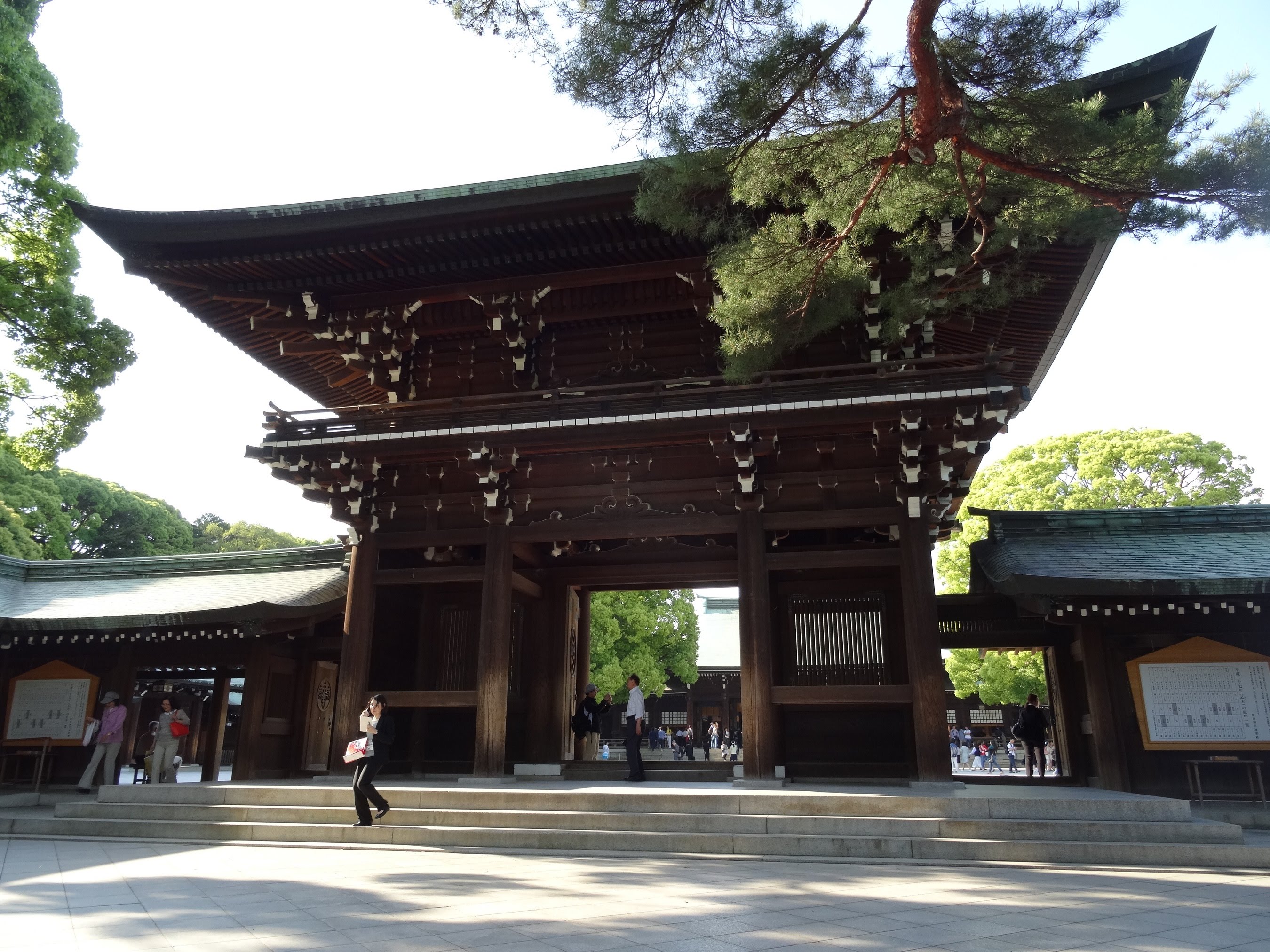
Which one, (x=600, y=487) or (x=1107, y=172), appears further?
(x=600, y=487)

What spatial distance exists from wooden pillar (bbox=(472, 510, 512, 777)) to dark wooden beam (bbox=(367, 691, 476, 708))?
0.16 m

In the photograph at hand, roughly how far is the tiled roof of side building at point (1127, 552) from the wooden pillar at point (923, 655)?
1306 mm

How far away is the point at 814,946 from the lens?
4.44 m

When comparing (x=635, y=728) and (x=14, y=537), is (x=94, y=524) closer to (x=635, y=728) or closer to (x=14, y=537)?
(x=14, y=537)

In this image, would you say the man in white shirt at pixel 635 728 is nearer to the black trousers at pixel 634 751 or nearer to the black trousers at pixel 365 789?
the black trousers at pixel 634 751

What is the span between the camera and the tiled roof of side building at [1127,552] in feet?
34.3

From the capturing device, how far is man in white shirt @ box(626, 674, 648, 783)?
37.1 ft

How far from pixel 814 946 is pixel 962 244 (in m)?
8.66

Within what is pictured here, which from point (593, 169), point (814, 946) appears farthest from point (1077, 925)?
point (593, 169)

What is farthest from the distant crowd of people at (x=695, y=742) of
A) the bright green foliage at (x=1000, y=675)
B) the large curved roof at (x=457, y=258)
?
the large curved roof at (x=457, y=258)

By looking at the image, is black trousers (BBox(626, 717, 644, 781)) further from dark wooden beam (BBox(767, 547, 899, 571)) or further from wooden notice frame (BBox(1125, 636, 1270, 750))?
wooden notice frame (BBox(1125, 636, 1270, 750))

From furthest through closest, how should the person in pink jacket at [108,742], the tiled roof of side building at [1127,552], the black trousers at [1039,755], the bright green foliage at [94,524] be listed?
1. the bright green foliage at [94,524]
2. the black trousers at [1039,755]
3. the person in pink jacket at [108,742]
4. the tiled roof of side building at [1127,552]

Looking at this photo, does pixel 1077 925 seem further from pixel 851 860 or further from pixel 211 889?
pixel 211 889

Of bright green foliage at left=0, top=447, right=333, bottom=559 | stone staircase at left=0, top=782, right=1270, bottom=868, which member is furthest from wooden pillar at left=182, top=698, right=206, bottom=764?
stone staircase at left=0, top=782, right=1270, bottom=868
